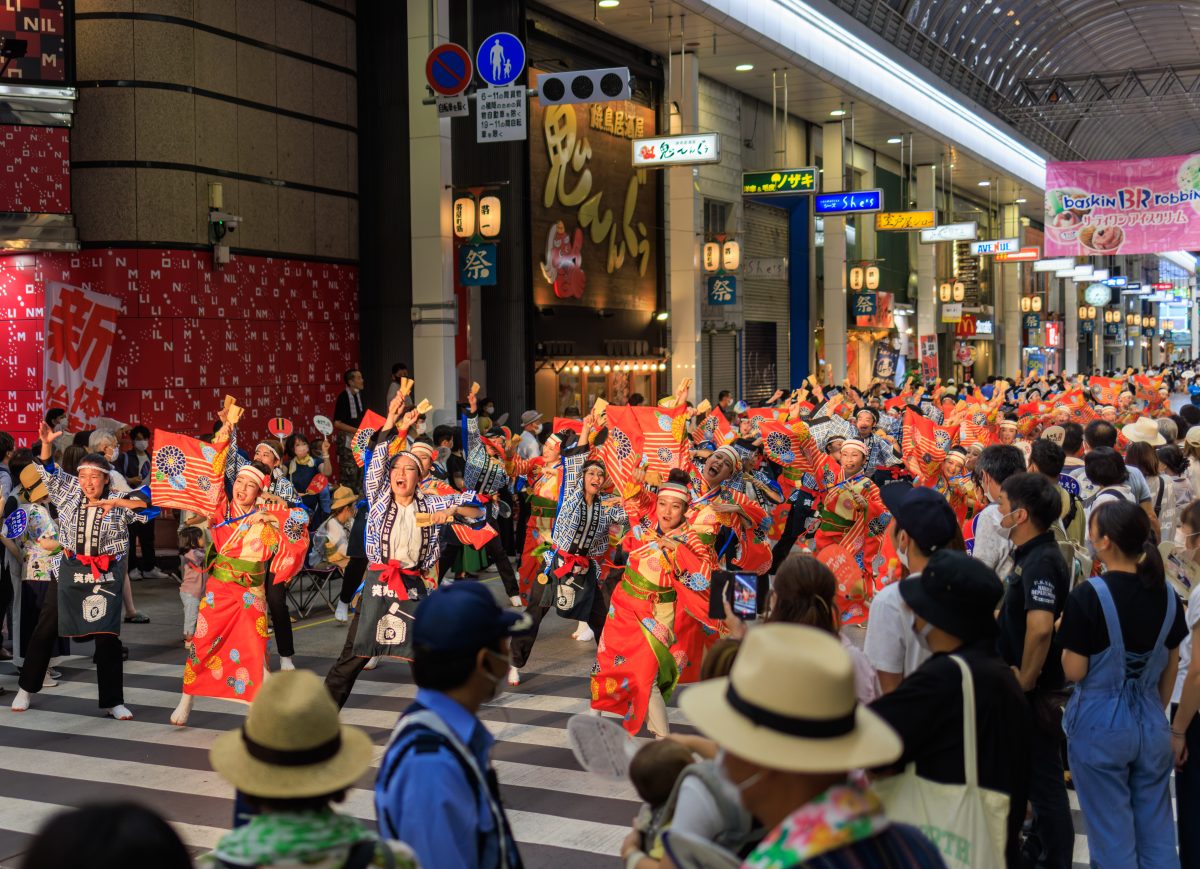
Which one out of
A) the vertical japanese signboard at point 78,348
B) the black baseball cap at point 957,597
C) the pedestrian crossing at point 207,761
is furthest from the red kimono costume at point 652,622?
the vertical japanese signboard at point 78,348

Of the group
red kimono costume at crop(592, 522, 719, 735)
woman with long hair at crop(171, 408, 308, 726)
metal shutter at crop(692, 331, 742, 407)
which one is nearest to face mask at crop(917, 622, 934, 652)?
red kimono costume at crop(592, 522, 719, 735)

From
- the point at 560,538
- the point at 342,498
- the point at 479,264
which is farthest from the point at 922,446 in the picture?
the point at 479,264

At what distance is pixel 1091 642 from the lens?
460 centimetres

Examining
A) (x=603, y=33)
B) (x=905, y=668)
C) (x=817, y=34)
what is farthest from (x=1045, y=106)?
(x=905, y=668)

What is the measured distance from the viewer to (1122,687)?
4.62 meters

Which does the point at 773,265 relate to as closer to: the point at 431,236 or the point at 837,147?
the point at 837,147

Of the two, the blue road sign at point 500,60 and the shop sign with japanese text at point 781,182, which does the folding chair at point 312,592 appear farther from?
the shop sign with japanese text at point 781,182

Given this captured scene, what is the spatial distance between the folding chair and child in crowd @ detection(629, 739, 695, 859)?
29.7 feet

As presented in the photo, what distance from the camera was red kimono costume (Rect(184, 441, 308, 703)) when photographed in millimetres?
8188

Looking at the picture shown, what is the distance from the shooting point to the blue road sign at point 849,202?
24406 millimetres

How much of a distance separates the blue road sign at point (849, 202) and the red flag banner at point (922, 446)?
44.4 feet

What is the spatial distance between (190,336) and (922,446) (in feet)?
30.6

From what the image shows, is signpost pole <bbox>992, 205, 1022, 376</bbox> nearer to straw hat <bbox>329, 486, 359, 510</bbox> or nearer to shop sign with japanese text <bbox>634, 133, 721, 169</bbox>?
shop sign with japanese text <bbox>634, 133, 721, 169</bbox>

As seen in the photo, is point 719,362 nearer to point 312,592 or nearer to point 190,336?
point 190,336
